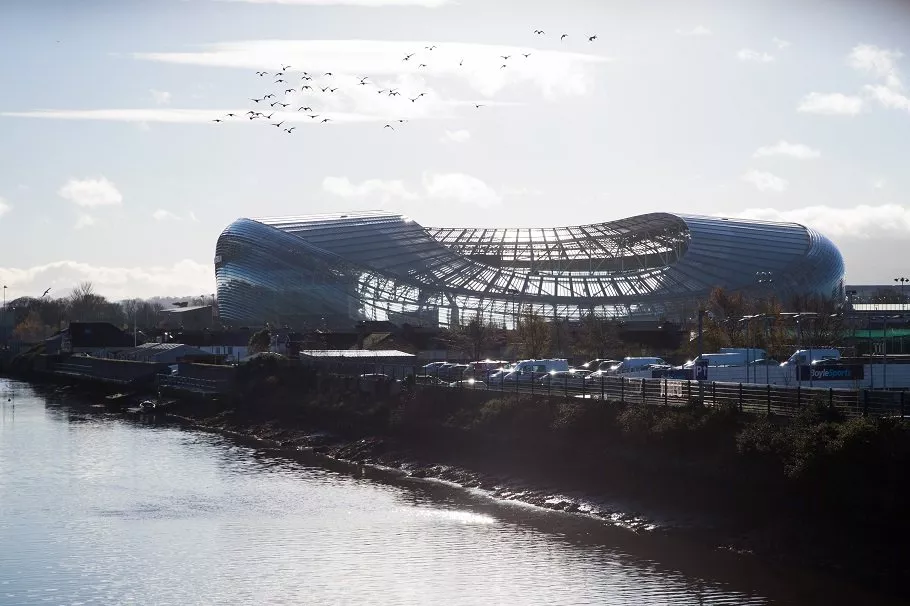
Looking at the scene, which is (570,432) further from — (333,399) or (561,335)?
(561,335)

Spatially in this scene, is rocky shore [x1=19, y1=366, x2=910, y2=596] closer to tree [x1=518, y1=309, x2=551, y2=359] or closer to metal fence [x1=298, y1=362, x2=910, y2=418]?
metal fence [x1=298, y1=362, x2=910, y2=418]

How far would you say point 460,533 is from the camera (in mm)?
36156

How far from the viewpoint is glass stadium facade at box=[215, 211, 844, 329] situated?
118 m

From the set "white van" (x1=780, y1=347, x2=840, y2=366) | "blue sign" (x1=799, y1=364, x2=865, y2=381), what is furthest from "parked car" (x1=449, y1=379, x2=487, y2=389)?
"blue sign" (x1=799, y1=364, x2=865, y2=381)

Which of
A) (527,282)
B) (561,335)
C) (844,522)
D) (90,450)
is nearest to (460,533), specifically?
(844,522)

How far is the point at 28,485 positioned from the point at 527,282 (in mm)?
81000

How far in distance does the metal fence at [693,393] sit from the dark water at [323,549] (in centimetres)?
530

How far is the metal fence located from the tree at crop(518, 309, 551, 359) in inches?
1019

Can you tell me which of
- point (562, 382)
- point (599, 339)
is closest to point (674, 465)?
point (562, 382)

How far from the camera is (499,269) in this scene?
127438 millimetres

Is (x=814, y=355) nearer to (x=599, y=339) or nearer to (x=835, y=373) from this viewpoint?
(x=835, y=373)

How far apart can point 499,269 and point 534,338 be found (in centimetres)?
3867

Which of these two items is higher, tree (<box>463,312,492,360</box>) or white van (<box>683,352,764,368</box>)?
tree (<box>463,312,492,360</box>)

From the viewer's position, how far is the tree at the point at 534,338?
88.2m
